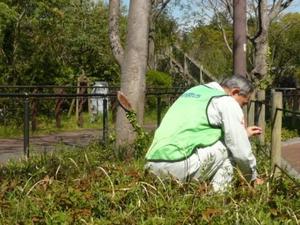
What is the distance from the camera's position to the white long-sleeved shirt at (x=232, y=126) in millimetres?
5145

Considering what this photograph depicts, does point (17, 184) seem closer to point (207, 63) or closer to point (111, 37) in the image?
point (111, 37)

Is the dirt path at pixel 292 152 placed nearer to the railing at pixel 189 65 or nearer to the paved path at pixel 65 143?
the paved path at pixel 65 143

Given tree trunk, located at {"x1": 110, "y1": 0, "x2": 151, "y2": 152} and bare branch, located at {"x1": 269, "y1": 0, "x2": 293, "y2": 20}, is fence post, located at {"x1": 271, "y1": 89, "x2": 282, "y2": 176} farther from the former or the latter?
bare branch, located at {"x1": 269, "y1": 0, "x2": 293, "y2": 20}

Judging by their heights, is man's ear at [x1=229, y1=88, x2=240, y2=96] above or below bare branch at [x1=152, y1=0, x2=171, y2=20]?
below

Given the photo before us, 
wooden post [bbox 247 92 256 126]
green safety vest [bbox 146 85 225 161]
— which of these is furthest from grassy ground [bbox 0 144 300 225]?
wooden post [bbox 247 92 256 126]

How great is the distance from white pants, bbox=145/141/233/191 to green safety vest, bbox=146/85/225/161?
0.14 ft

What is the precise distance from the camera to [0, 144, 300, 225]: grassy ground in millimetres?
4262

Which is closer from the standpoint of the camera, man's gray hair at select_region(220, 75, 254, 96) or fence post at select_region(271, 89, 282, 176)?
man's gray hair at select_region(220, 75, 254, 96)

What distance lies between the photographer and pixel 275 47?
46.1 meters

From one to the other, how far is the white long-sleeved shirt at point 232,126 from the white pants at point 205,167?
3.3 inches

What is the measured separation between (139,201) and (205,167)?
71 cm

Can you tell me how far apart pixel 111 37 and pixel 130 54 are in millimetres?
1944

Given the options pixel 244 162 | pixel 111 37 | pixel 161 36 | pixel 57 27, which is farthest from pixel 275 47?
pixel 244 162

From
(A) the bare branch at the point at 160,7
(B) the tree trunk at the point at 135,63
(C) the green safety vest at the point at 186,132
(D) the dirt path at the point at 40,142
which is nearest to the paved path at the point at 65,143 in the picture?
(D) the dirt path at the point at 40,142
